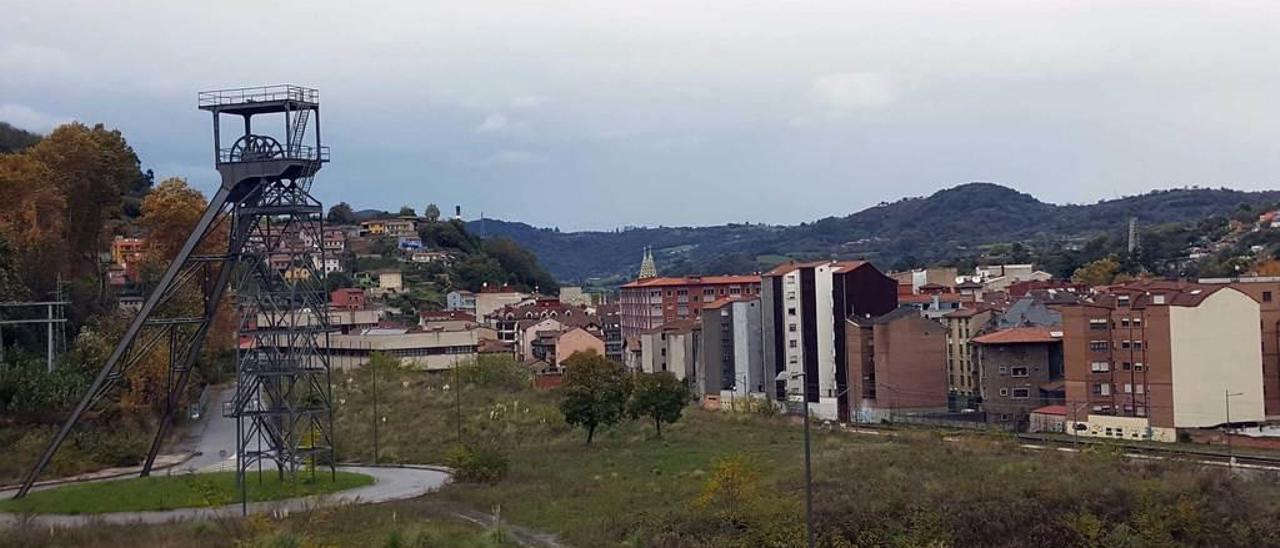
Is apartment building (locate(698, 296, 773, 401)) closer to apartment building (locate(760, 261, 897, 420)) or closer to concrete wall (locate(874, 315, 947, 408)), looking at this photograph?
apartment building (locate(760, 261, 897, 420))

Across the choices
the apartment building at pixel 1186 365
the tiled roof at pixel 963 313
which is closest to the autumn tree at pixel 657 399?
the apartment building at pixel 1186 365

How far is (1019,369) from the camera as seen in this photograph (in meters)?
49.0

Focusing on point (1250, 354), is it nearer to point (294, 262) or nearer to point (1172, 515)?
point (1172, 515)

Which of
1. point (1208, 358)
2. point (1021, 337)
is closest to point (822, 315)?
point (1021, 337)

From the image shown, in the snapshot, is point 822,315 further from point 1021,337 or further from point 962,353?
point 1021,337

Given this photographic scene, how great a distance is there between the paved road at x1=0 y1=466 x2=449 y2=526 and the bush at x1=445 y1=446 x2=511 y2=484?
0.48m

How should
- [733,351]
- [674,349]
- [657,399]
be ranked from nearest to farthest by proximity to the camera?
1. [657,399]
2. [733,351]
3. [674,349]

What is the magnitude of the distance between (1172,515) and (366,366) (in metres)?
40.7

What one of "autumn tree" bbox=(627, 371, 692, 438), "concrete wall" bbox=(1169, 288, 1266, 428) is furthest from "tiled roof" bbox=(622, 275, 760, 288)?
"autumn tree" bbox=(627, 371, 692, 438)

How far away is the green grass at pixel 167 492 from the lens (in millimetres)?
25031

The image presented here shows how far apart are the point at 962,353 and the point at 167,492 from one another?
37840 millimetres

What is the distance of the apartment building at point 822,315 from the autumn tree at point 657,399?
596 inches

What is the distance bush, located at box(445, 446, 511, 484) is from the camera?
28.0 metres

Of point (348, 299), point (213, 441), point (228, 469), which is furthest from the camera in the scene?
point (348, 299)
